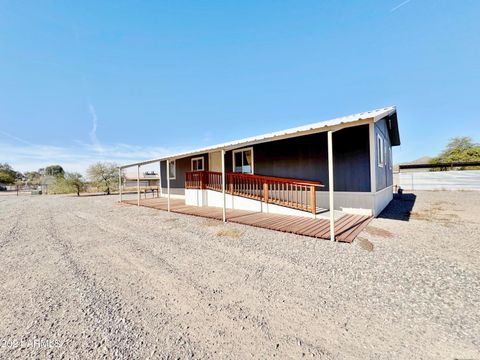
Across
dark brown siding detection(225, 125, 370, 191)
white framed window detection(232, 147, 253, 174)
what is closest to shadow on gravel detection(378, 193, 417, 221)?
dark brown siding detection(225, 125, 370, 191)

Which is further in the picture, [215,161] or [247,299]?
[215,161]

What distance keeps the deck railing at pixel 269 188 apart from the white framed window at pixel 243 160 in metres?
0.93

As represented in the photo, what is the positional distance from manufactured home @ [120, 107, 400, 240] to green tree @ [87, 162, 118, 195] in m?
18.9

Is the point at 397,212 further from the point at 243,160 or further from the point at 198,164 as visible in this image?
the point at 198,164

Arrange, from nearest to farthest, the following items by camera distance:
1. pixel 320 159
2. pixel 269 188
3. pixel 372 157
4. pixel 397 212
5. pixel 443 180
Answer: pixel 372 157, pixel 320 159, pixel 397 212, pixel 269 188, pixel 443 180

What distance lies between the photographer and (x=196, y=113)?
1731cm

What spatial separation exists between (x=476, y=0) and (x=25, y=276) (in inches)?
509

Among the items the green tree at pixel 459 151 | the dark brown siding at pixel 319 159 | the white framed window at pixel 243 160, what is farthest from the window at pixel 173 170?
the green tree at pixel 459 151

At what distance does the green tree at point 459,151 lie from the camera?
77.2 ft

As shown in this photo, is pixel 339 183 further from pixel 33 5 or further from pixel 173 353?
pixel 33 5

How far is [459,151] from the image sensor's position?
26.6 metres

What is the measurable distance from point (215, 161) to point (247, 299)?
29.1 ft

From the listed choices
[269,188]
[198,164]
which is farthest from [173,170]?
[269,188]

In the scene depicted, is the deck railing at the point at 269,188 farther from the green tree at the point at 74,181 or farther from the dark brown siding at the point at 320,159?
the green tree at the point at 74,181
